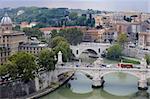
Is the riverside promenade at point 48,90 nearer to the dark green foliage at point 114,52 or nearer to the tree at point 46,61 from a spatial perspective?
the tree at point 46,61

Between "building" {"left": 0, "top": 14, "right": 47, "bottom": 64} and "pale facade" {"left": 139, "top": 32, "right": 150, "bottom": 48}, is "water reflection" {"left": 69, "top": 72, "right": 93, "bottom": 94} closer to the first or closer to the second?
"building" {"left": 0, "top": 14, "right": 47, "bottom": 64}

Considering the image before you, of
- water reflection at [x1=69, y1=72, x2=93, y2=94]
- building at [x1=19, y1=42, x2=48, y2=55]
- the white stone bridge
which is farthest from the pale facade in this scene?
the white stone bridge

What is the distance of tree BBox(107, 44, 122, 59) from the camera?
25984 mm

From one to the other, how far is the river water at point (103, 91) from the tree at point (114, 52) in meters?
6.36

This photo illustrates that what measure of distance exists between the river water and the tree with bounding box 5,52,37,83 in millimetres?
1134

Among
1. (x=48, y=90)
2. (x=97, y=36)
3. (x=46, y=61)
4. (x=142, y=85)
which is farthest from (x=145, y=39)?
(x=48, y=90)

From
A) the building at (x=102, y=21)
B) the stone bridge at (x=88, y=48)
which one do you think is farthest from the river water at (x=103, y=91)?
the building at (x=102, y=21)

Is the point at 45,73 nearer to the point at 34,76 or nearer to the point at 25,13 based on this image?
the point at 34,76

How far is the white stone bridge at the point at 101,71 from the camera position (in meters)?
17.8

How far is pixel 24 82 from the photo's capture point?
16.0 meters

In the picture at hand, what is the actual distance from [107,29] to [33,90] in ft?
60.5

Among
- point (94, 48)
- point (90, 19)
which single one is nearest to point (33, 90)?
point (94, 48)

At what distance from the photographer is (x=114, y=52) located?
85.2 ft

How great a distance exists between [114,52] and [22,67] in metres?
11.1
